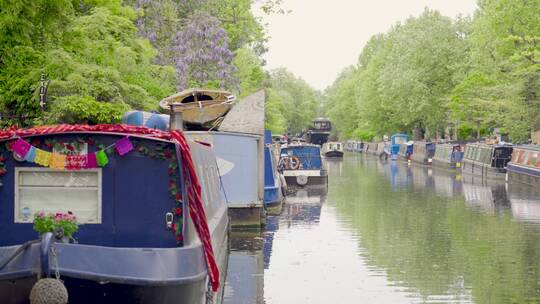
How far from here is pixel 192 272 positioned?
28.7ft

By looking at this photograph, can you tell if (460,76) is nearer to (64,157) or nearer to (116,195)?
(116,195)

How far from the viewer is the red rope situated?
8773mm

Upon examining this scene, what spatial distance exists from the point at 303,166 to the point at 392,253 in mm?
23687

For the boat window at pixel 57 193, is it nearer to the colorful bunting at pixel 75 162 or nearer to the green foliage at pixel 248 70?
the colorful bunting at pixel 75 162

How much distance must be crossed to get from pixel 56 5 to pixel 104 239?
368 inches

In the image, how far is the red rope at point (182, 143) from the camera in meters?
8.77

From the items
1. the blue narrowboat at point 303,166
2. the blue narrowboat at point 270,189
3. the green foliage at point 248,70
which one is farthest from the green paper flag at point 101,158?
the green foliage at point 248,70

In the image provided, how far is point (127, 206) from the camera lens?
29.7 ft

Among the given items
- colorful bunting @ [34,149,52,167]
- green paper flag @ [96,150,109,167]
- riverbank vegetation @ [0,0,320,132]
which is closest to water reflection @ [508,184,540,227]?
riverbank vegetation @ [0,0,320,132]

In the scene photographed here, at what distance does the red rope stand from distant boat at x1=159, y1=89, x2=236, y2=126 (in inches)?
456

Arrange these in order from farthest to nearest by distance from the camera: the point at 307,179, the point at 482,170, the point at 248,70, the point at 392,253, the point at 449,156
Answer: the point at 449,156 → the point at 248,70 → the point at 482,170 → the point at 307,179 → the point at 392,253

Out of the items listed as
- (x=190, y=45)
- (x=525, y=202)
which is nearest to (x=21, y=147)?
(x=525, y=202)

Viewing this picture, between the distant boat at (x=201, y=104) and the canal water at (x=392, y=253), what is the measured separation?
2.71 metres

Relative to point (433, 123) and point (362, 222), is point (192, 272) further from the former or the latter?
point (433, 123)
